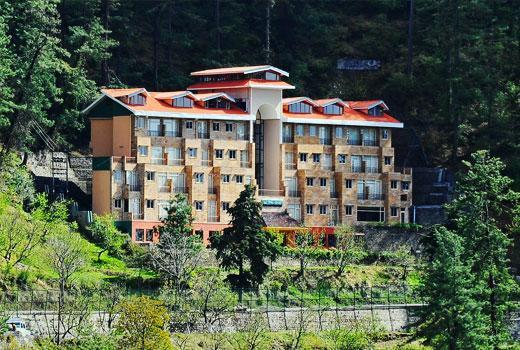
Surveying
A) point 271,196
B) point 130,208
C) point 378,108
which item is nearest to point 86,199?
point 130,208

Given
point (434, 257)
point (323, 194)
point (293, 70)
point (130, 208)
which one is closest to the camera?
point (434, 257)

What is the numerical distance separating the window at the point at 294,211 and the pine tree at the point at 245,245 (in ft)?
48.5

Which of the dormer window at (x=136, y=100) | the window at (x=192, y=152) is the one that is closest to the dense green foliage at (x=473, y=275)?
the window at (x=192, y=152)

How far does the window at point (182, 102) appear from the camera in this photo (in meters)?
136

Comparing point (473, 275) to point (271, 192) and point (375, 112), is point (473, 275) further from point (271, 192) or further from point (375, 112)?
point (375, 112)

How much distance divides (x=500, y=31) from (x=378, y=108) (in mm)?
10749

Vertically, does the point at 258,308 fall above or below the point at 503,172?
below

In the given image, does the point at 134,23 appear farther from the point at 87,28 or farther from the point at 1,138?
the point at 1,138

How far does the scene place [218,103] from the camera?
5472 inches

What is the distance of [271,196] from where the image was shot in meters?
140

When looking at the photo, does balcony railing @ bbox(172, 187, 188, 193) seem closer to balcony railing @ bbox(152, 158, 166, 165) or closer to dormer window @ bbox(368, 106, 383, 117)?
balcony railing @ bbox(152, 158, 166, 165)

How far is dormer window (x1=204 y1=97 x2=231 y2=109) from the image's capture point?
138438 millimetres

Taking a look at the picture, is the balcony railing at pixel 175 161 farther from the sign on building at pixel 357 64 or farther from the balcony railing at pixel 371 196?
the sign on building at pixel 357 64

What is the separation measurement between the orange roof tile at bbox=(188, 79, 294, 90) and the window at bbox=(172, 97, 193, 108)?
12.9 ft
